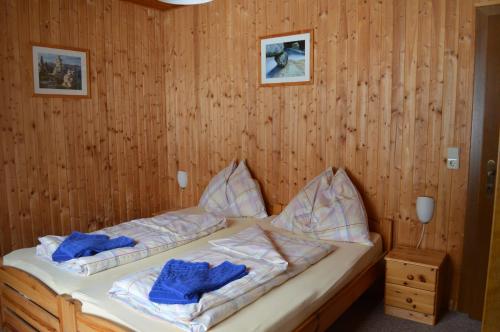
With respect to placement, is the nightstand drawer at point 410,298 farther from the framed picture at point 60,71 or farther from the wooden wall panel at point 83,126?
the framed picture at point 60,71

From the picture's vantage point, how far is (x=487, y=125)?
2.88 m

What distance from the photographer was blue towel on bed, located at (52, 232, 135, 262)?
8.41ft

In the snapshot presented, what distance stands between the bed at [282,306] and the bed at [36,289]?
0.08 meters

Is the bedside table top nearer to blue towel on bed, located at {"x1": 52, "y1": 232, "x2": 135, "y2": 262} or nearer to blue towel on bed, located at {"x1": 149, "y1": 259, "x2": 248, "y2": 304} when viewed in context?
blue towel on bed, located at {"x1": 149, "y1": 259, "x2": 248, "y2": 304}

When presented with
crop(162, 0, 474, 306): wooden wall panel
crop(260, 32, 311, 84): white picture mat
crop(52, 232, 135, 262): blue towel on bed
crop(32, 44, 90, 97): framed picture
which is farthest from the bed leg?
crop(260, 32, 311, 84): white picture mat

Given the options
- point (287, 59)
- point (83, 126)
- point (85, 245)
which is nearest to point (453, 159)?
point (287, 59)

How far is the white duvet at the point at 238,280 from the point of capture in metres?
1.86

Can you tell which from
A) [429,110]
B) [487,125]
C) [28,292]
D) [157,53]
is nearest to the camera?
[28,292]

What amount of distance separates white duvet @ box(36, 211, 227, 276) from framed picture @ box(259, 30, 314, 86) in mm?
1409

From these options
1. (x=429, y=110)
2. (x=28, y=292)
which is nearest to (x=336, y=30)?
(x=429, y=110)

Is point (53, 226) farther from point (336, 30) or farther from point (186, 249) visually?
point (336, 30)

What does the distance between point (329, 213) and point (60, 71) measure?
8.81 feet

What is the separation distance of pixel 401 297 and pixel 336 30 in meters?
2.18

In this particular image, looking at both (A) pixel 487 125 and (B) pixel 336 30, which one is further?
(B) pixel 336 30
